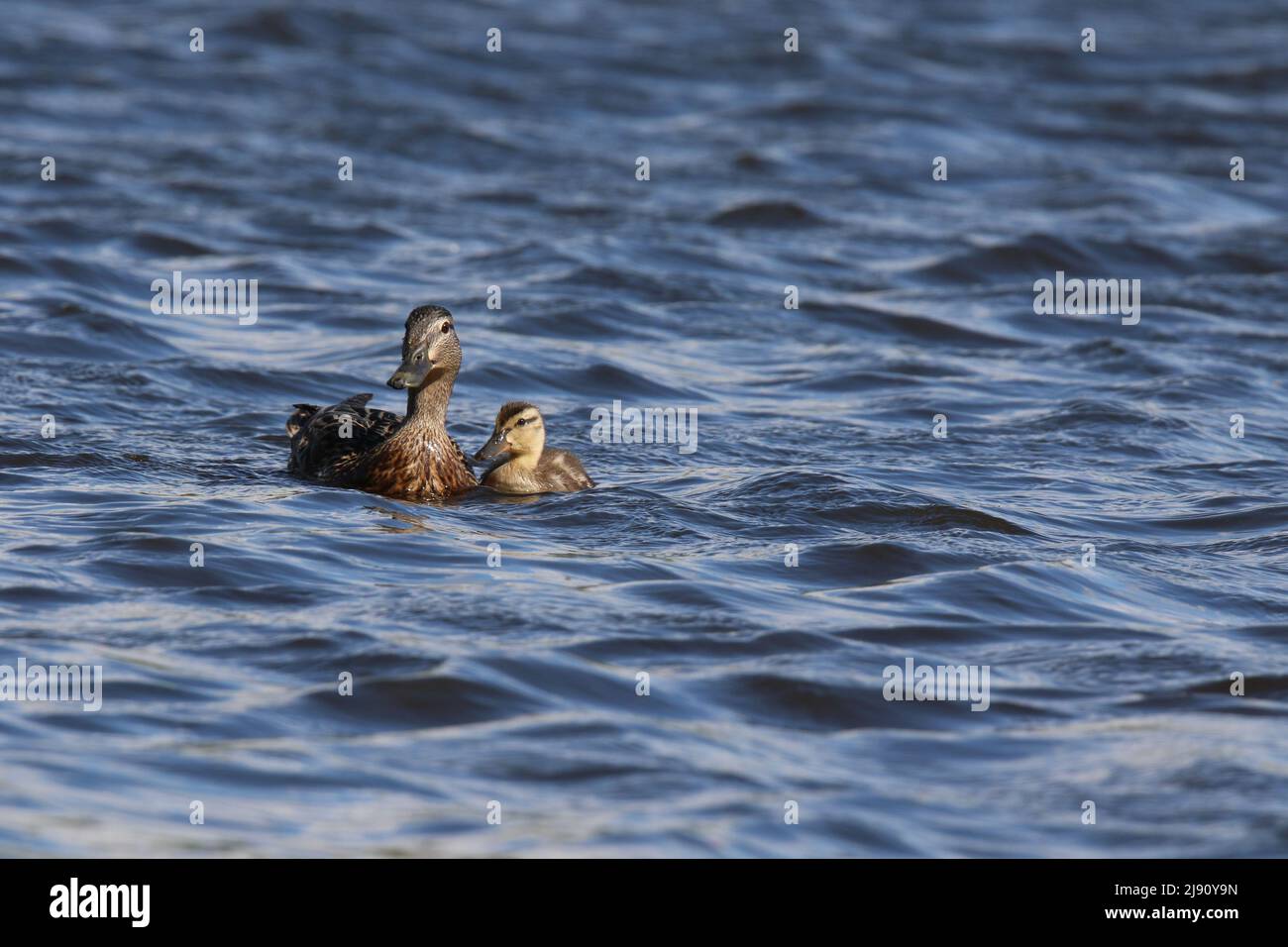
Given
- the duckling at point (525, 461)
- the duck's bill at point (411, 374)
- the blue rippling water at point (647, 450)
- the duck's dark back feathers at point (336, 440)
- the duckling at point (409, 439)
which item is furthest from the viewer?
the duck's dark back feathers at point (336, 440)

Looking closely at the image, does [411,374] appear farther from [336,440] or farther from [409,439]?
[336,440]

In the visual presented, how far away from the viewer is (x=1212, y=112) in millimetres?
27672

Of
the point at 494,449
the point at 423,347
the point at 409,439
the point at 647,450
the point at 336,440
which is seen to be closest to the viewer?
the point at 423,347

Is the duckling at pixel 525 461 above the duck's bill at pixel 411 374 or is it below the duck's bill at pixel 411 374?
below

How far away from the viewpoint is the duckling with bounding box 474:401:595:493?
1167 centimetres

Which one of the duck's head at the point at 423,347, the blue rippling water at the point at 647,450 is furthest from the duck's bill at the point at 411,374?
the blue rippling water at the point at 647,450

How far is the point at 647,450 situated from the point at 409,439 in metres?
2.13

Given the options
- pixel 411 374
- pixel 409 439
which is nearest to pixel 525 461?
pixel 409 439

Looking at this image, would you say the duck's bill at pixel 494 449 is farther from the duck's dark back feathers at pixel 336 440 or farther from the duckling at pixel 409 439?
the duck's dark back feathers at pixel 336 440

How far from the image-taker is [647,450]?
43.3ft

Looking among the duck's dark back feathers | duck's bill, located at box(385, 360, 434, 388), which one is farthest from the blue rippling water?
duck's bill, located at box(385, 360, 434, 388)

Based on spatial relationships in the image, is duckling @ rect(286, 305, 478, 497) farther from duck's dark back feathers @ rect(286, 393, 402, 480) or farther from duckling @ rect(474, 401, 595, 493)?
duckling @ rect(474, 401, 595, 493)

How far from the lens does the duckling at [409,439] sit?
11.5 m
